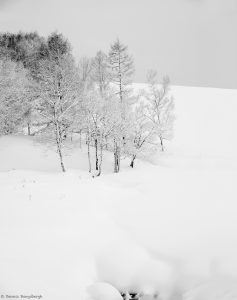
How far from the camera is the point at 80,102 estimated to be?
1121 inches

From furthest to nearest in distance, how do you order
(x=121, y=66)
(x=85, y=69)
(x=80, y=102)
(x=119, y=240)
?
1. (x=85, y=69)
2. (x=121, y=66)
3. (x=80, y=102)
4. (x=119, y=240)

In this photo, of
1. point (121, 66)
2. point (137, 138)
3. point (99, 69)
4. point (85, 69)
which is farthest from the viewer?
point (85, 69)

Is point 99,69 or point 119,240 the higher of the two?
point 99,69

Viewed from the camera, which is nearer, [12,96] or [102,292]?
[102,292]

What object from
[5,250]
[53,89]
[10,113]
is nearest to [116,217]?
[5,250]

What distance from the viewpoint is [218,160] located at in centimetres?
3244

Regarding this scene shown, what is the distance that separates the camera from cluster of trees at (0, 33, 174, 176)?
1006 inches

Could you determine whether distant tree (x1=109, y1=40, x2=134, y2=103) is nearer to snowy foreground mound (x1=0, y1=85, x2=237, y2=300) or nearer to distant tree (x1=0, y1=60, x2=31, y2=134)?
distant tree (x1=0, y1=60, x2=31, y2=134)

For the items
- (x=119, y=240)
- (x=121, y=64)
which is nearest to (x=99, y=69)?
(x=121, y=64)

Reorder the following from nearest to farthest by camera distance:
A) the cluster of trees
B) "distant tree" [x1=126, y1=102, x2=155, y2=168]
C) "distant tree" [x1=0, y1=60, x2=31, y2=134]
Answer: the cluster of trees → "distant tree" [x1=126, y1=102, x2=155, y2=168] → "distant tree" [x1=0, y1=60, x2=31, y2=134]

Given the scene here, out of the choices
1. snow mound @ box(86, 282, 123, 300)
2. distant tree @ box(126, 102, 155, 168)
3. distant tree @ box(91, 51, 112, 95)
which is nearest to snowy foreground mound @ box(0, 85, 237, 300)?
snow mound @ box(86, 282, 123, 300)

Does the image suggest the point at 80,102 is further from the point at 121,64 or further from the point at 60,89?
the point at 121,64

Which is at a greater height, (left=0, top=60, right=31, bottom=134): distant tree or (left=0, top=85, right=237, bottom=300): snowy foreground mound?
(left=0, top=60, right=31, bottom=134): distant tree

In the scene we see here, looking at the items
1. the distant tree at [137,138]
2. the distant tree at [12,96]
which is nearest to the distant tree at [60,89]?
the distant tree at [12,96]
